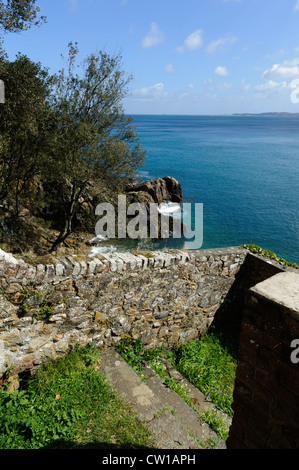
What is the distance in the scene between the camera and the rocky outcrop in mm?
29053

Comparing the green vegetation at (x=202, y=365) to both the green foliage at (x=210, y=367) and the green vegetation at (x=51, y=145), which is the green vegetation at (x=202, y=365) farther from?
the green vegetation at (x=51, y=145)

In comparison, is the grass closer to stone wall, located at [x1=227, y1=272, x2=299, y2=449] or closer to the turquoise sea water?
stone wall, located at [x1=227, y1=272, x2=299, y2=449]

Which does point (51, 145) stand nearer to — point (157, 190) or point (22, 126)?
point (22, 126)

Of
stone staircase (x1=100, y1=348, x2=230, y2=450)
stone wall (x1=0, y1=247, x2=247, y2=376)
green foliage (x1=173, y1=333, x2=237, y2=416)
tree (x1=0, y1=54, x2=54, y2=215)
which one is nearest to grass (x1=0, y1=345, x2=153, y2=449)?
stone staircase (x1=100, y1=348, x2=230, y2=450)

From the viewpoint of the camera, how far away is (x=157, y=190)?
31594 mm

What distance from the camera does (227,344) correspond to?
8461mm

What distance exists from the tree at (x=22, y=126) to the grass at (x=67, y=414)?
10100mm

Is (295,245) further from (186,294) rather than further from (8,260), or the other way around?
(8,260)

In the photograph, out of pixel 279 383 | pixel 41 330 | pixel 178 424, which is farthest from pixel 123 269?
pixel 279 383

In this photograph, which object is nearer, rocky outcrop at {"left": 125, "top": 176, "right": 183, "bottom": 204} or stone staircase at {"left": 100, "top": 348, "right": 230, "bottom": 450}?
stone staircase at {"left": 100, "top": 348, "right": 230, "bottom": 450}

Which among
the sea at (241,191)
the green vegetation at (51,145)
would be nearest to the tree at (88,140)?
the green vegetation at (51,145)

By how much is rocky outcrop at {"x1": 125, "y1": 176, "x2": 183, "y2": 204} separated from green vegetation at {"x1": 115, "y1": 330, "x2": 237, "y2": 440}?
2034 centimetres

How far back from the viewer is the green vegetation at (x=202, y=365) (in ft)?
20.7

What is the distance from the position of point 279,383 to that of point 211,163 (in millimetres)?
65177
